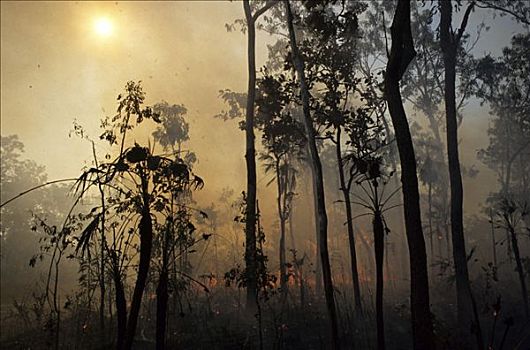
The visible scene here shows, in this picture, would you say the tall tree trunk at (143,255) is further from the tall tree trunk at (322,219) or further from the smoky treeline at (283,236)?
the tall tree trunk at (322,219)

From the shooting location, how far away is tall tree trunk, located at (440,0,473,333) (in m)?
13.9

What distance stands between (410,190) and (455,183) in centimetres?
922

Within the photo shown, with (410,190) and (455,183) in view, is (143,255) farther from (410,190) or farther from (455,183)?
(455,183)

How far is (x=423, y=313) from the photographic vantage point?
646cm

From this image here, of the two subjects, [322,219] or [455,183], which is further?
[455,183]

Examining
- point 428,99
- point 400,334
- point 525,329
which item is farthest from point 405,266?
point 400,334

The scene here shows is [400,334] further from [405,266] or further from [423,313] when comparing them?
[405,266]

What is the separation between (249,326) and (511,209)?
893 centimetres

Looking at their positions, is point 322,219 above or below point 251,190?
below

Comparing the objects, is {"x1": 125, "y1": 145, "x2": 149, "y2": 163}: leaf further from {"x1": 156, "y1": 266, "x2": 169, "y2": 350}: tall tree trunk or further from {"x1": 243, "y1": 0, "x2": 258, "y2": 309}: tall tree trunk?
{"x1": 243, "y1": 0, "x2": 258, "y2": 309}: tall tree trunk

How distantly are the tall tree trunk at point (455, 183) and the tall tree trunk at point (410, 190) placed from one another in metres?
7.30

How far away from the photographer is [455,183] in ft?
49.2

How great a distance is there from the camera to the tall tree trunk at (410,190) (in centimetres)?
645

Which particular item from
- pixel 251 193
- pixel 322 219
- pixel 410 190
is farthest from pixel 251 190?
pixel 410 190
